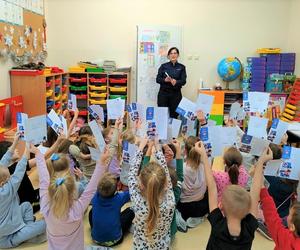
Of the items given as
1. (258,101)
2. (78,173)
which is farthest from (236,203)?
(258,101)

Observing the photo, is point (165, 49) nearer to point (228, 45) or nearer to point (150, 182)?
point (228, 45)

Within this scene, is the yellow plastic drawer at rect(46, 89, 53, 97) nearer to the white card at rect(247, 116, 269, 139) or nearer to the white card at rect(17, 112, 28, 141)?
the white card at rect(17, 112, 28, 141)

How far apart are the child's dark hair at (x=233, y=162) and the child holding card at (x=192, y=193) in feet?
0.75

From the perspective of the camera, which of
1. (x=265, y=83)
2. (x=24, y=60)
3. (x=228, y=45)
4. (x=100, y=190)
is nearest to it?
(x=100, y=190)

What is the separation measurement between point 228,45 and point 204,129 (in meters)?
4.31

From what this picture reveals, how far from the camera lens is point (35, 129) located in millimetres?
2275

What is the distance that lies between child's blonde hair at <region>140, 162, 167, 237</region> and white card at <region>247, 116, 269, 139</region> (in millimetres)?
1010

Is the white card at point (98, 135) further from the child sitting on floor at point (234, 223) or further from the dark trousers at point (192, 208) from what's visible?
the child sitting on floor at point (234, 223)

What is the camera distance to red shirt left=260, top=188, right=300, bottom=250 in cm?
148

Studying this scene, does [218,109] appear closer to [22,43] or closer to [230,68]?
[230,68]

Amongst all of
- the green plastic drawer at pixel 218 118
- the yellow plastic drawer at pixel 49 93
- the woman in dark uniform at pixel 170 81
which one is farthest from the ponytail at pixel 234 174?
the yellow plastic drawer at pixel 49 93

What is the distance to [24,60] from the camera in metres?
5.00

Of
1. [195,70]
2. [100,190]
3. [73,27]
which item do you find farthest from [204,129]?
[73,27]

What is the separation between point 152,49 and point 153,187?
4488mm
